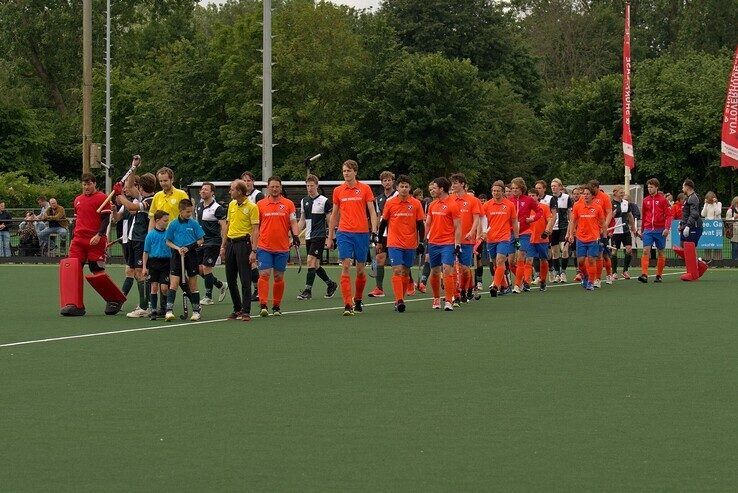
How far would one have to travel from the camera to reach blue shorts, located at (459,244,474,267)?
21.1 meters

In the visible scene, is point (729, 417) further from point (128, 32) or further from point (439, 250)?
point (128, 32)

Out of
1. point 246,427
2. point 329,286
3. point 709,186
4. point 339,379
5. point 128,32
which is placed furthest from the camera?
point 128,32

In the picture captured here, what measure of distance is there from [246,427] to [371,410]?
3.52 feet

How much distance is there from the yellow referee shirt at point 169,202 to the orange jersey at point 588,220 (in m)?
8.68

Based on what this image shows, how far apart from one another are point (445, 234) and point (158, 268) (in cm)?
377

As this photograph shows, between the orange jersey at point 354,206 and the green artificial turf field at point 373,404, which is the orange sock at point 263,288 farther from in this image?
the orange jersey at point 354,206

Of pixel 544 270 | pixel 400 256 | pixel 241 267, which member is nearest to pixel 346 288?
pixel 400 256

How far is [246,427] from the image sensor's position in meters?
A: 9.58

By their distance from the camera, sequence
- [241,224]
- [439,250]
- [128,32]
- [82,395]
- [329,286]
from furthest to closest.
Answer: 1. [128,32]
2. [329,286]
3. [439,250]
4. [241,224]
5. [82,395]

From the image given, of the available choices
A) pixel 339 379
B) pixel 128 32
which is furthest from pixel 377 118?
pixel 339 379

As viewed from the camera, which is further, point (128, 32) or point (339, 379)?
point (128, 32)

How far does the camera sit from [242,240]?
17891mm

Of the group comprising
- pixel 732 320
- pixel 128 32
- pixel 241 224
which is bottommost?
pixel 732 320

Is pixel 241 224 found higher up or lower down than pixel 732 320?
higher up
